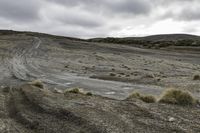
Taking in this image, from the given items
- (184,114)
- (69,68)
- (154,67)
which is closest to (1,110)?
(184,114)

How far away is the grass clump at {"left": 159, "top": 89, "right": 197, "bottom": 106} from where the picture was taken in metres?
16.7

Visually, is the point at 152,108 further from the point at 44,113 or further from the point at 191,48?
the point at 191,48

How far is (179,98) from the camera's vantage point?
55.3ft

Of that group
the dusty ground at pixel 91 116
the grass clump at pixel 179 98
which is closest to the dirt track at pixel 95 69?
the grass clump at pixel 179 98

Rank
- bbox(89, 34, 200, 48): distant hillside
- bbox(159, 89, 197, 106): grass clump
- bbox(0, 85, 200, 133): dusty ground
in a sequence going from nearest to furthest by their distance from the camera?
bbox(0, 85, 200, 133): dusty ground, bbox(159, 89, 197, 106): grass clump, bbox(89, 34, 200, 48): distant hillside

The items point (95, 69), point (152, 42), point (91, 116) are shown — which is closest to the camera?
point (91, 116)

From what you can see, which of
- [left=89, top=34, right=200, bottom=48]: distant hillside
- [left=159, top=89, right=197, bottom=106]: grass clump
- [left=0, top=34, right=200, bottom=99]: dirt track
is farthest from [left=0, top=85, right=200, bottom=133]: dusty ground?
[left=89, top=34, right=200, bottom=48]: distant hillside

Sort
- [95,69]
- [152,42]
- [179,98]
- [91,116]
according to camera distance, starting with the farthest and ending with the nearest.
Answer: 1. [152,42]
2. [95,69]
3. [179,98]
4. [91,116]

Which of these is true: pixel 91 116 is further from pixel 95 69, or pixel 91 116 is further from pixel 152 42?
pixel 152 42

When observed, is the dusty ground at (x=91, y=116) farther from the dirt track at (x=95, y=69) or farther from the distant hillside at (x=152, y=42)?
the distant hillside at (x=152, y=42)

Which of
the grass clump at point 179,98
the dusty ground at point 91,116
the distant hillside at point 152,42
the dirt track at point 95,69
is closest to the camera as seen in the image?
the dusty ground at point 91,116

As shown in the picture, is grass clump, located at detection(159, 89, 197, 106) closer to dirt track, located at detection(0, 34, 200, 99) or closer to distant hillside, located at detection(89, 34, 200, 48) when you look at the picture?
dirt track, located at detection(0, 34, 200, 99)

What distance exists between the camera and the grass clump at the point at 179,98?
1672 cm

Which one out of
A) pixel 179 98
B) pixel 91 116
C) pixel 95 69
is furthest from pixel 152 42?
pixel 91 116
